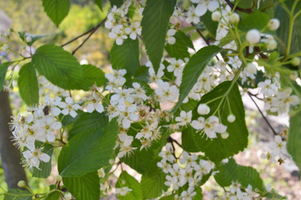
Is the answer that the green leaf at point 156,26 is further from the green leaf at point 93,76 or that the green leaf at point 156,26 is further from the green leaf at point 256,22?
the green leaf at point 93,76

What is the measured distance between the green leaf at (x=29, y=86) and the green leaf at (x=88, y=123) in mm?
192

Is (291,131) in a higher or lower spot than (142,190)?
higher

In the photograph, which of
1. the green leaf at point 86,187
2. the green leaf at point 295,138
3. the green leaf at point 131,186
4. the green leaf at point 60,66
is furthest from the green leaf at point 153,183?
the green leaf at point 295,138

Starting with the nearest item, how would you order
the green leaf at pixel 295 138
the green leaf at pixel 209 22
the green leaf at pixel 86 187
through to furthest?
1. the green leaf at pixel 295 138
2. the green leaf at pixel 86 187
3. the green leaf at pixel 209 22

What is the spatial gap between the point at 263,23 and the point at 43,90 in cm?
72

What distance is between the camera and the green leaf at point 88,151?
556mm

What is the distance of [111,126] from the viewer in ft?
1.87

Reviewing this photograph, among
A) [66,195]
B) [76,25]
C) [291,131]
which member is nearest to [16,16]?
[76,25]

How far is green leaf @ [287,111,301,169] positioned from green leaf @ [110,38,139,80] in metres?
0.54

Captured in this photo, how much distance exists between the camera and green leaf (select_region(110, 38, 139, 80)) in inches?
32.2

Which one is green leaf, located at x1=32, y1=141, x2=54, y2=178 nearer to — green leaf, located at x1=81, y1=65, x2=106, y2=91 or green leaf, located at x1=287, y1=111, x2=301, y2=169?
green leaf, located at x1=81, y1=65, x2=106, y2=91

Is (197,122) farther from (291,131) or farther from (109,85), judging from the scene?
(109,85)

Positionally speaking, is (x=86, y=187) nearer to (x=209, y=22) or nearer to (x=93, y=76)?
(x=93, y=76)

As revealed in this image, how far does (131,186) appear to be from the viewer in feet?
2.89
